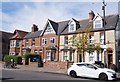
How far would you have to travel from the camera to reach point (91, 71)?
63.8 feet

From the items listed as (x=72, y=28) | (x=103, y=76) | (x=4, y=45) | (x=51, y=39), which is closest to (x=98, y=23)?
(x=72, y=28)

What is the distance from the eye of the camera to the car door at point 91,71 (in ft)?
A: 63.0

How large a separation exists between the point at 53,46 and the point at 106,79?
22.0m

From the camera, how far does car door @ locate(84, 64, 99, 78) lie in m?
19.2

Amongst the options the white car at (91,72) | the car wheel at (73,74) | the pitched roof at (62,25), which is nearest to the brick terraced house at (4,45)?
the pitched roof at (62,25)

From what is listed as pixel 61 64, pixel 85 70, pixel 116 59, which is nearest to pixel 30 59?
pixel 61 64

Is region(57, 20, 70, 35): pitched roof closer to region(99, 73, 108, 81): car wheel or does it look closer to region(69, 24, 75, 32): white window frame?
region(69, 24, 75, 32): white window frame

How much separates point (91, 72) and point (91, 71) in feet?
0.30

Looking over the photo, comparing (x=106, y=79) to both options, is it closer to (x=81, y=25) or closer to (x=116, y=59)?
(x=116, y=59)

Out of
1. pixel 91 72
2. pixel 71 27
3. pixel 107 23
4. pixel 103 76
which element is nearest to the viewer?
pixel 103 76

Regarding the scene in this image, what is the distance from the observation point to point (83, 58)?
33.9 meters

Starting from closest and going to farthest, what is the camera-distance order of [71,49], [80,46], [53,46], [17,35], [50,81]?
1. [50,81]
2. [80,46]
3. [71,49]
4. [53,46]
5. [17,35]

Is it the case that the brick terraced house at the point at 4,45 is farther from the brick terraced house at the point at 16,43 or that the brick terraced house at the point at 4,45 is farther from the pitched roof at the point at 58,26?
the pitched roof at the point at 58,26

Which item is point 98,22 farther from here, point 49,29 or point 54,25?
point 49,29
